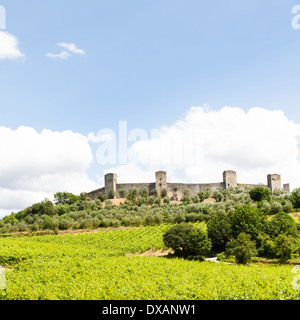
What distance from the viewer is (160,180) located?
7750cm

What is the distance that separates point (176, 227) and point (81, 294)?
20281 mm

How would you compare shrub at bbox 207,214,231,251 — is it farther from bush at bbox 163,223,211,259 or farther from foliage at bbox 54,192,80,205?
foliage at bbox 54,192,80,205

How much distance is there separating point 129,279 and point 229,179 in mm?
72057

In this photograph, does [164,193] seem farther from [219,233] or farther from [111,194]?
[219,233]

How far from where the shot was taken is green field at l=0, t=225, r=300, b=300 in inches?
352

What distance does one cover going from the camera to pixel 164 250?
31.5m

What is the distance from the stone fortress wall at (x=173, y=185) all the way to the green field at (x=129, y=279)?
4516 centimetres

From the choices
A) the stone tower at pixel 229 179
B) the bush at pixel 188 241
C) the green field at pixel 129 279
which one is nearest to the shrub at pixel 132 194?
the stone tower at pixel 229 179

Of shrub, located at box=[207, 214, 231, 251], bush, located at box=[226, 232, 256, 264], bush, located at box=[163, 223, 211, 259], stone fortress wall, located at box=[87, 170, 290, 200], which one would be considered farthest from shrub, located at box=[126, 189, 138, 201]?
bush, located at box=[226, 232, 256, 264]

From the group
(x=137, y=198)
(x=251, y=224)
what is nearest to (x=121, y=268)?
(x=251, y=224)

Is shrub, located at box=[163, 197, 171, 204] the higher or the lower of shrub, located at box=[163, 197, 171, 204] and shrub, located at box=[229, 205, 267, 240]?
the higher

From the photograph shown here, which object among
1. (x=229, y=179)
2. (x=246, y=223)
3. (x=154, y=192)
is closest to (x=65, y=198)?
(x=154, y=192)

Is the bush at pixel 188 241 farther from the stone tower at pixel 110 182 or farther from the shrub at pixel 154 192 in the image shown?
the stone tower at pixel 110 182
